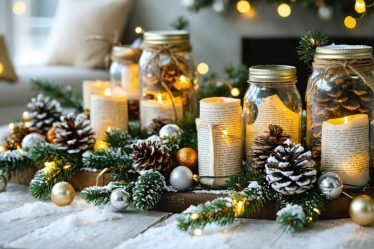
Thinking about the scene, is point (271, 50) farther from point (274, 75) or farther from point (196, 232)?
point (196, 232)

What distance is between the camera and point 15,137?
1424mm

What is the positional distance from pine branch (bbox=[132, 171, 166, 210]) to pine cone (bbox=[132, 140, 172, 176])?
0.03m

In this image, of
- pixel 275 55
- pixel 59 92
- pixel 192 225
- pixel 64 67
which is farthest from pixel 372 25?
pixel 192 225

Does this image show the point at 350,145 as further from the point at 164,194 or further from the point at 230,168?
the point at 164,194

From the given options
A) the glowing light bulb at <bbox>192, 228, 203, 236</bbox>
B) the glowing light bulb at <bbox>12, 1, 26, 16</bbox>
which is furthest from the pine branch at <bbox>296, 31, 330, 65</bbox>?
the glowing light bulb at <bbox>12, 1, 26, 16</bbox>

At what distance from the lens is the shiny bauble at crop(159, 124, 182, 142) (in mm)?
1250

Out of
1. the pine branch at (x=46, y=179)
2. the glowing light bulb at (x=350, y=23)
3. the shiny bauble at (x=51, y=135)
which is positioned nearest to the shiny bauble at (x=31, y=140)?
the shiny bauble at (x=51, y=135)

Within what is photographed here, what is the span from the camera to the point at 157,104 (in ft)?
4.53

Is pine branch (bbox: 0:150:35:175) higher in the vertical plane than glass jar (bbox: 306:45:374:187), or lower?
lower

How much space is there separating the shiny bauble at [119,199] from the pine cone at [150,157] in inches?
3.3

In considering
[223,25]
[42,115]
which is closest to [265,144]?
[42,115]

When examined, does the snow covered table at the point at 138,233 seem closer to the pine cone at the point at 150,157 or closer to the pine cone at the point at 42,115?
the pine cone at the point at 150,157

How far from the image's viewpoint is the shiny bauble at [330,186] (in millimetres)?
1019

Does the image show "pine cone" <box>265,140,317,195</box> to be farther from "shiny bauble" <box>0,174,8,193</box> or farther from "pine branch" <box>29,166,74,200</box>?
"shiny bauble" <box>0,174,8,193</box>
